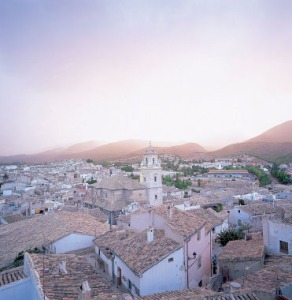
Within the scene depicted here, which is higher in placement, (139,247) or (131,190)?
(139,247)

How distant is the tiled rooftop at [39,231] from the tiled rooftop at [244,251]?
7490mm

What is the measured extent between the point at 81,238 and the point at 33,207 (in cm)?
1926

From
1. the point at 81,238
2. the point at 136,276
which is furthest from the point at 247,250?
the point at 81,238

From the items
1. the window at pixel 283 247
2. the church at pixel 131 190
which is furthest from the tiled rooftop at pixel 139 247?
the church at pixel 131 190

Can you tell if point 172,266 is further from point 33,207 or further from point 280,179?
point 280,179

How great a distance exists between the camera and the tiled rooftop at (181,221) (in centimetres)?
1350

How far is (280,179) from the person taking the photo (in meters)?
72.2

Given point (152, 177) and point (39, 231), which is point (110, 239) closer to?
point (39, 231)

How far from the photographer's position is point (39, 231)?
64.0 feet

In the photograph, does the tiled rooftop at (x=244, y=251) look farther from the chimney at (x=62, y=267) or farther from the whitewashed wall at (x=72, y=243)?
the whitewashed wall at (x=72, y=243)

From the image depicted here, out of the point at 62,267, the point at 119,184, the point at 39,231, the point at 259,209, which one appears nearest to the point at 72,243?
the point at 39,231

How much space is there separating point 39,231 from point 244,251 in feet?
40.2

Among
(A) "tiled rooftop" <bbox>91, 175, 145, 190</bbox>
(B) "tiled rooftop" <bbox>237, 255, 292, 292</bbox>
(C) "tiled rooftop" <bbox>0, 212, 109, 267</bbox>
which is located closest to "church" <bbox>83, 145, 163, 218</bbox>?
(A) "tiled rooftop" <bbox>91, 175, 145, 190</bbox>

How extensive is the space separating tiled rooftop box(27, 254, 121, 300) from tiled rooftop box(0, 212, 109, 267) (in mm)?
4436
